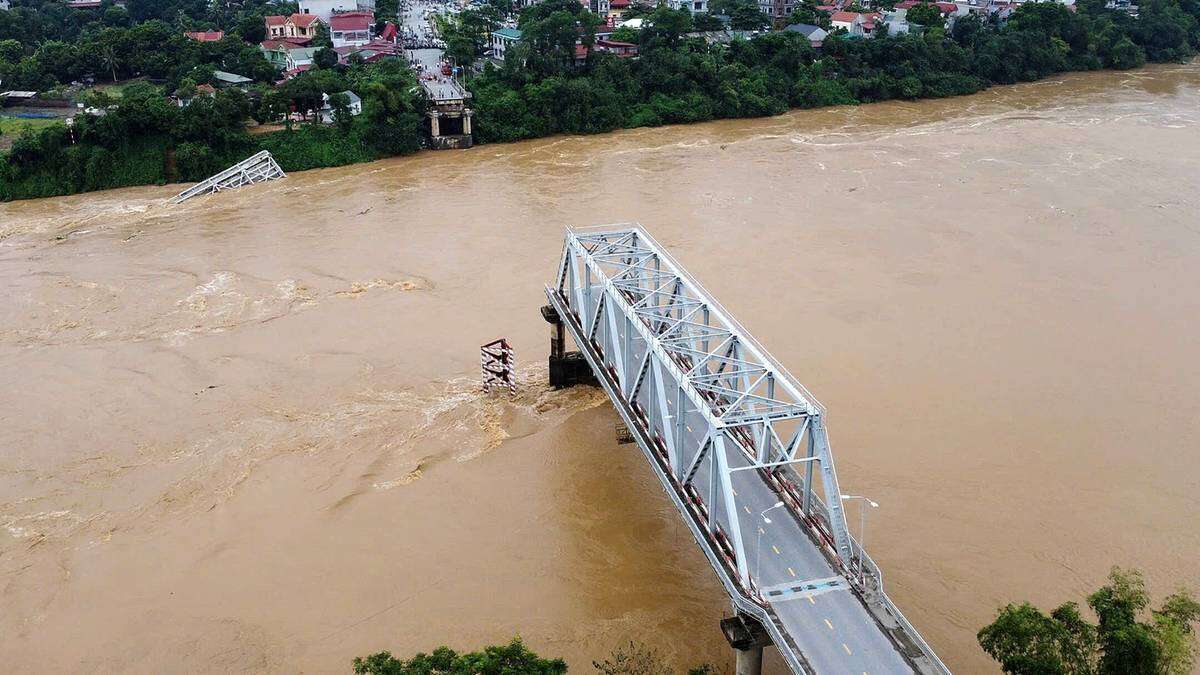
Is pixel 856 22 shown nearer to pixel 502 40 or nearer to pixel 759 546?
pixel 502 40

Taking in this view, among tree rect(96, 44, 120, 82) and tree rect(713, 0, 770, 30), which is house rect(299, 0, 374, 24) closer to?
tree rect(96, 44, 120, 82)

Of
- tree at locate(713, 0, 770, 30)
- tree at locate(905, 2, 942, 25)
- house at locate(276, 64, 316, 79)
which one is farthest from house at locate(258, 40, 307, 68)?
tree at locate(905, 2, 942, 25)

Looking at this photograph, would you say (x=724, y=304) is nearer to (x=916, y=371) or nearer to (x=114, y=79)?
(x=916, y=371)

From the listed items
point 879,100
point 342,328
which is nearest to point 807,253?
point 342,328

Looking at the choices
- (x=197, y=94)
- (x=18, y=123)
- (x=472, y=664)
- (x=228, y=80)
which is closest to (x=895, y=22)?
(x=228, y=80)

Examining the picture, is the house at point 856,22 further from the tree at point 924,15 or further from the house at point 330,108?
the house at point 330,108

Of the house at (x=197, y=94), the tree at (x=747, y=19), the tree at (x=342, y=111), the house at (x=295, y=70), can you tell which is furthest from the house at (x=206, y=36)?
the tree at (x=747, y=19)
